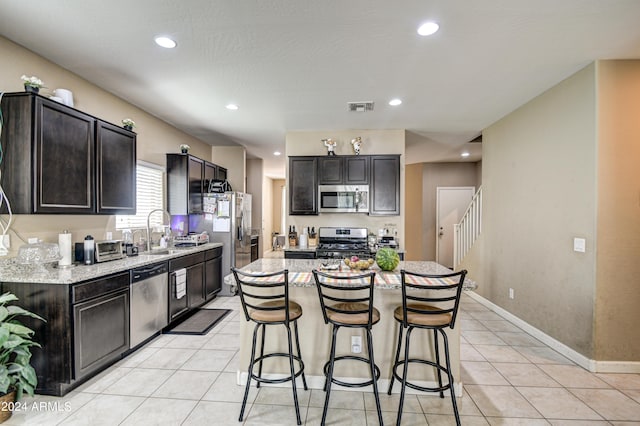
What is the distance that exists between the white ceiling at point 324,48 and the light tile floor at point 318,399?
9.26 ft

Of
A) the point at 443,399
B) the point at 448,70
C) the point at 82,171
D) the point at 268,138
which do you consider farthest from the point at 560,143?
the point at 82,171

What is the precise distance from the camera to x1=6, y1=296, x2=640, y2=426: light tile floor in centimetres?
205

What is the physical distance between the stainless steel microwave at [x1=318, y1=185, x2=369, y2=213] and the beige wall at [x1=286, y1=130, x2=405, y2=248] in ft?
0.89

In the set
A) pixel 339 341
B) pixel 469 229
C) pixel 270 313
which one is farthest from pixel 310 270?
pixel 469 229

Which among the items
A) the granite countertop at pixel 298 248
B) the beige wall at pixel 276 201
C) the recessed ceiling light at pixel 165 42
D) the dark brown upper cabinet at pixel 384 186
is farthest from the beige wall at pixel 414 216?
the recessed ceiling light at pixel 165 42

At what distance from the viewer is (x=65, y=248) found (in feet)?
8.65

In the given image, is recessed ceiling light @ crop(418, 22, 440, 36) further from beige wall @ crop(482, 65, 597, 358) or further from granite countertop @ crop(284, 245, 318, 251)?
granite countertop @ crop(284, 245, 318, 251)

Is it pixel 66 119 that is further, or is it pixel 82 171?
pixel 82 171

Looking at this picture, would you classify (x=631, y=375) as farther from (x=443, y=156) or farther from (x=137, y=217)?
(x=137, y=217)

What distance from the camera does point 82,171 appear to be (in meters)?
2.69

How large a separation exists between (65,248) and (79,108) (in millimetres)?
1481

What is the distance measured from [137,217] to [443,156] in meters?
6.23

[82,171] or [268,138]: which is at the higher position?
[268,138]

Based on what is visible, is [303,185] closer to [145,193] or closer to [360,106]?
[360,106]
